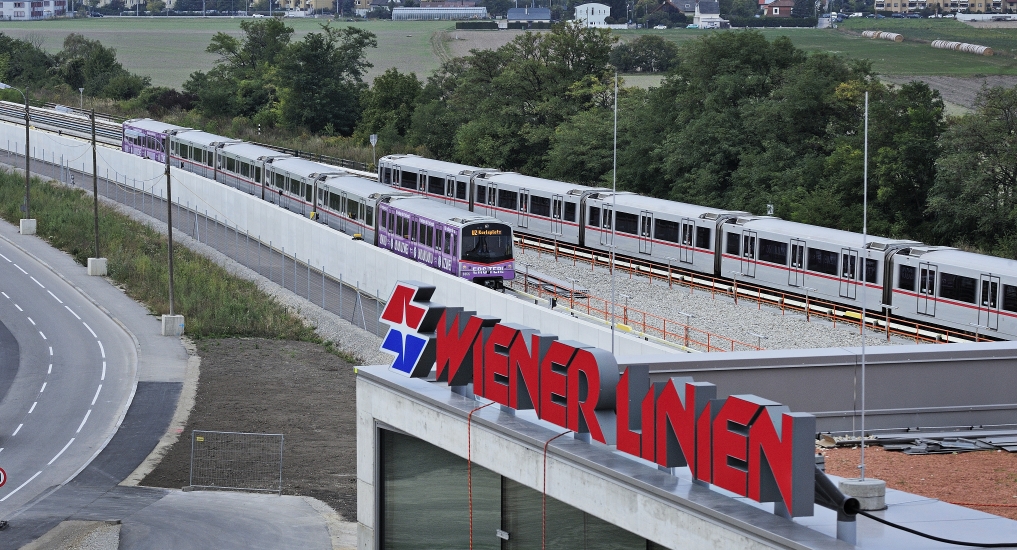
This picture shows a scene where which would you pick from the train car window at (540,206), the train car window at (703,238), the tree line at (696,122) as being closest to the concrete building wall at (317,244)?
the train car window at (540,206)

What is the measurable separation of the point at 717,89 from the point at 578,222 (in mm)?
28689

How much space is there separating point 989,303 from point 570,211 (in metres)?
24.1

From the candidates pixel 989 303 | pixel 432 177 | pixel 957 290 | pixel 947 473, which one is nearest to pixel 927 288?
pixel 957 290

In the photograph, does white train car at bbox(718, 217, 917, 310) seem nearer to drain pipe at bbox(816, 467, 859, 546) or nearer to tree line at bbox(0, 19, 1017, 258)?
tree line at bbox(0, 19, 1017, 258)

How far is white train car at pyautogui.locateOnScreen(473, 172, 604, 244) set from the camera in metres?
61.7

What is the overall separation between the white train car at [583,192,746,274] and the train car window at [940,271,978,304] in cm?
1126

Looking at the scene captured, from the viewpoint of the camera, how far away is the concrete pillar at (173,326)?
5819 cm

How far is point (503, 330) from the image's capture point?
773 inches

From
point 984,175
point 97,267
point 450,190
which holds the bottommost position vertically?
point 97,267

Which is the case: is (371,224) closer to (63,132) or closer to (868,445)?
(868,445)

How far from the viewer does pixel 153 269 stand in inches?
2741

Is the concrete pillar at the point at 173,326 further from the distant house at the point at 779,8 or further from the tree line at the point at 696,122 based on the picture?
the distant house at the point at 779,8

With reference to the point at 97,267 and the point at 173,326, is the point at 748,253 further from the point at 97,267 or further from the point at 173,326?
the point at 97,267

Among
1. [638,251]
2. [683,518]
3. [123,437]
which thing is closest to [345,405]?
[123,437]
